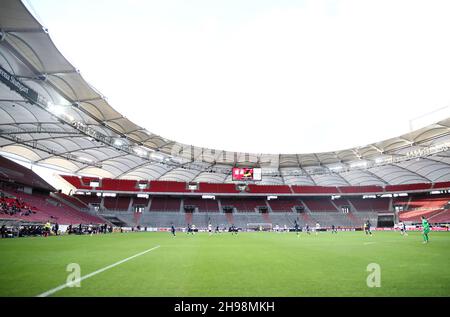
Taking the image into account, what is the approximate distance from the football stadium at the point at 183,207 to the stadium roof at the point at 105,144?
0.17m

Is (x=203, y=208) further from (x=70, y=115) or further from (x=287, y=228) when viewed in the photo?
(x=70, y=115)

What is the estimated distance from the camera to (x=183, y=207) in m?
60.3

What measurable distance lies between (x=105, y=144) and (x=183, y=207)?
26.9 metres

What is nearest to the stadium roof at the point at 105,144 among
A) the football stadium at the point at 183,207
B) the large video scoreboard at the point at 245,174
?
the football stadium at the point at 183,207

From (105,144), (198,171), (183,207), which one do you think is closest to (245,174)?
(198,171)

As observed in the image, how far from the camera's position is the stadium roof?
19562 millimetres

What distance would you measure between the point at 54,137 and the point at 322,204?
5626 centimetres

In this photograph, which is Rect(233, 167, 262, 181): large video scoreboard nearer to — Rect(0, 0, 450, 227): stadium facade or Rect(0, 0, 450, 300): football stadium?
Rect(0, 0, 450, 300): football stadium

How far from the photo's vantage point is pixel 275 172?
64625 millimetres

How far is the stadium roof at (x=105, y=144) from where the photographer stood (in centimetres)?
1956

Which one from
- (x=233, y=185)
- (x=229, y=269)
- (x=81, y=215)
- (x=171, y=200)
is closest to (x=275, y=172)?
(x=233, y=185)

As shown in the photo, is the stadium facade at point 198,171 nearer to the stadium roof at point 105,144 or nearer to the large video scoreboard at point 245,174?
the stadium roof at point 105,144

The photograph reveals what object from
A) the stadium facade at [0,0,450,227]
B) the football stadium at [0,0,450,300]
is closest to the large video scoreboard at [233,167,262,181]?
the football stadium at [0,0,450,300]

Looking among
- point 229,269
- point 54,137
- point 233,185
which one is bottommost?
point 229,269
